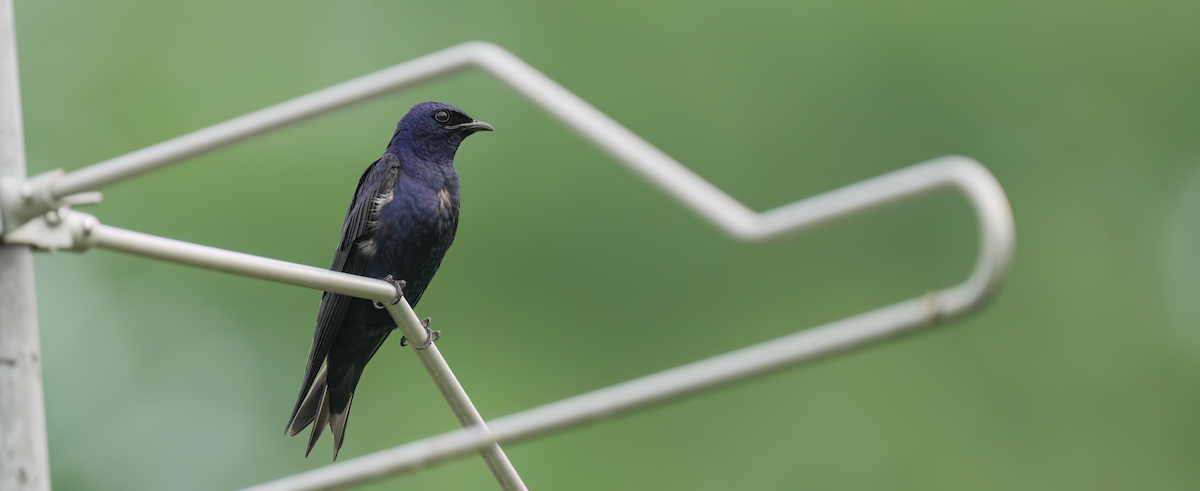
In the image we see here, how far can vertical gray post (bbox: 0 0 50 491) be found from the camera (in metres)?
1.33

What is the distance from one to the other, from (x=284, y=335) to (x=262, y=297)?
1.85 ft

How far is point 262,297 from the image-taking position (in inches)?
391

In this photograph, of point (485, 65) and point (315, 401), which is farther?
point (315, 401)

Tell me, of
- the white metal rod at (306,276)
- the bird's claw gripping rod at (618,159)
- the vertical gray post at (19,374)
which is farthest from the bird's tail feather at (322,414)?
the vertical gray post at (19,374)

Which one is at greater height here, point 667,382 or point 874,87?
point 874,87

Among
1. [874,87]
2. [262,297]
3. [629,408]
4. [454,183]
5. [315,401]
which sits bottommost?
[629,408]

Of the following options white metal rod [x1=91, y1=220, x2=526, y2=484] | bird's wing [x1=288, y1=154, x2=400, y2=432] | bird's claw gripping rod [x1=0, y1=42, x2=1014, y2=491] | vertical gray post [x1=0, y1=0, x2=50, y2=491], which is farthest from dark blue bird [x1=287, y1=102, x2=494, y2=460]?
vertical gray post [x1=0, y1=0, x2=50, y2=491]

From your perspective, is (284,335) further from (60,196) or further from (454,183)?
(60,196)

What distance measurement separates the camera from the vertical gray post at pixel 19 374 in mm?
1330

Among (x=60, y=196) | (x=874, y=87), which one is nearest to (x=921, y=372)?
(x=874, y=87)

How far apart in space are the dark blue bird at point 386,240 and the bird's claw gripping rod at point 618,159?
1.53 m

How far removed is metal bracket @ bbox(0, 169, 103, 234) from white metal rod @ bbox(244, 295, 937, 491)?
1.38 feet

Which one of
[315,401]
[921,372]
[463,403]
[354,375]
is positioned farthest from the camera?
[921,372]

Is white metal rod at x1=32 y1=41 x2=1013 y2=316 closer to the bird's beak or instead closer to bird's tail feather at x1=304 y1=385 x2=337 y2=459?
bird's tail feather at x1=304 y1=385 x2=337 y2=459
